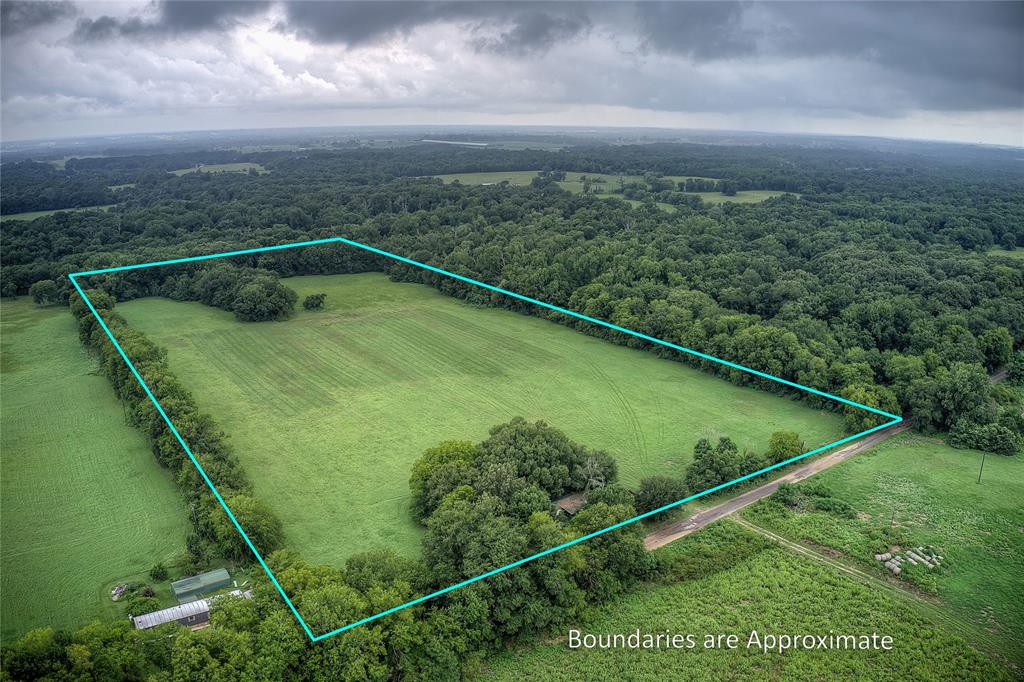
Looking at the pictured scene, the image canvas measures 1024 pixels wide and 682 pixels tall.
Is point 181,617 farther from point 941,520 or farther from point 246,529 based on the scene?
point 941,520

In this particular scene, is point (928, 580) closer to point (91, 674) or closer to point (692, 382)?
point (692, 382)

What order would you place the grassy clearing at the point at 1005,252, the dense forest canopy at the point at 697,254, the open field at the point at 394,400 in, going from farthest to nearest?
the grassy clearing at the point at 1005,252, the dense forest canopy at the point at 697,254, the open field at the point at 394,400

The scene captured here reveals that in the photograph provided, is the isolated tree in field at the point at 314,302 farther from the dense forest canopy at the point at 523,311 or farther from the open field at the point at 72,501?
the open field at the point at 72,501

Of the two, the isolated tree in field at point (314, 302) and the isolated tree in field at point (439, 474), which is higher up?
the isolated tree in field at point (314, 302)

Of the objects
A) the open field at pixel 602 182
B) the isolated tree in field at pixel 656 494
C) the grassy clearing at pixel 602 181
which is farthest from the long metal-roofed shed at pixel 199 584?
the grassy clearing at pixel 602 181

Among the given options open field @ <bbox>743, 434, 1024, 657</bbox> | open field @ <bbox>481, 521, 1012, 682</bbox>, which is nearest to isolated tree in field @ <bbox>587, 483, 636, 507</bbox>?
open field @ <bbox>481, 521, 1012, 682</bbox>

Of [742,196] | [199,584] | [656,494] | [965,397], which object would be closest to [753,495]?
[656,494]
